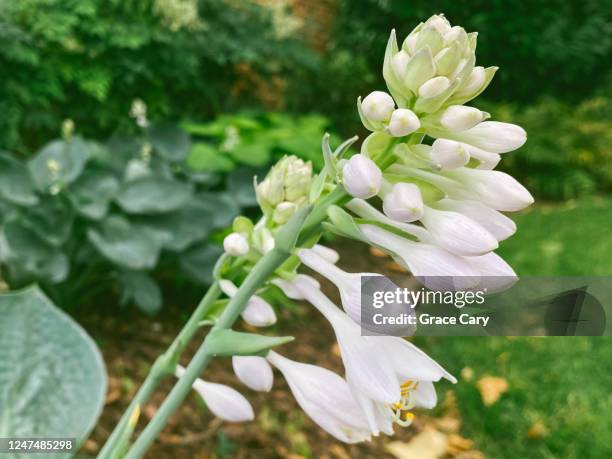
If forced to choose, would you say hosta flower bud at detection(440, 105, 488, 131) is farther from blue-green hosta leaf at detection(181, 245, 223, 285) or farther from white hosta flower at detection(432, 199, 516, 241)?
blue-green hosta leaf at detection(181, 245, 223, 285)

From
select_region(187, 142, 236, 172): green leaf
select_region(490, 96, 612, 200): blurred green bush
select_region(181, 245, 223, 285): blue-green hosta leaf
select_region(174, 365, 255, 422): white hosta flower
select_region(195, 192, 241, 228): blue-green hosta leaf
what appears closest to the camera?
select_region(174, 365, 255, 422): white hosta flower

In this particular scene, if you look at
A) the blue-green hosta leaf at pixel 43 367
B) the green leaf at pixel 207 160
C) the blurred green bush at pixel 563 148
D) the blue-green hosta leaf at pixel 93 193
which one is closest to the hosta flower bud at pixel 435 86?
the blue-green hosta leaf at pixel 43 367

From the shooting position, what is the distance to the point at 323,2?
5.23m

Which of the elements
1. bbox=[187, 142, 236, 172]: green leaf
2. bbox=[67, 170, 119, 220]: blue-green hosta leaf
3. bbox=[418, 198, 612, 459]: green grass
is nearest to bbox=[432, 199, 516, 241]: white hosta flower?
bbox=[418, 198, 612, 459]: green grass

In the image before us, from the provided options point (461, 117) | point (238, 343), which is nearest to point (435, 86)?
point (461, 117)

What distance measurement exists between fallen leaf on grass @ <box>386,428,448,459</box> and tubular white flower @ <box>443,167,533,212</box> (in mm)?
1399

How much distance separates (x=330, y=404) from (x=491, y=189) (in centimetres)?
22

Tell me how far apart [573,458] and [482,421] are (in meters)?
0.25

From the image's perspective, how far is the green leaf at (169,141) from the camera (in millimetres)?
2475

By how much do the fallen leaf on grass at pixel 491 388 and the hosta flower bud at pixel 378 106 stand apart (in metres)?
1.64

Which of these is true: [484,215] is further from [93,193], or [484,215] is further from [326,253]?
[93,193]

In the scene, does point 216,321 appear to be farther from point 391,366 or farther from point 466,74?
point 466,74

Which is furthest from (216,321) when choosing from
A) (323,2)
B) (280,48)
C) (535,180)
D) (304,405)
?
(535,180)

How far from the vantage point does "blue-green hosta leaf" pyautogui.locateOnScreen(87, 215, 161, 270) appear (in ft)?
6.15
